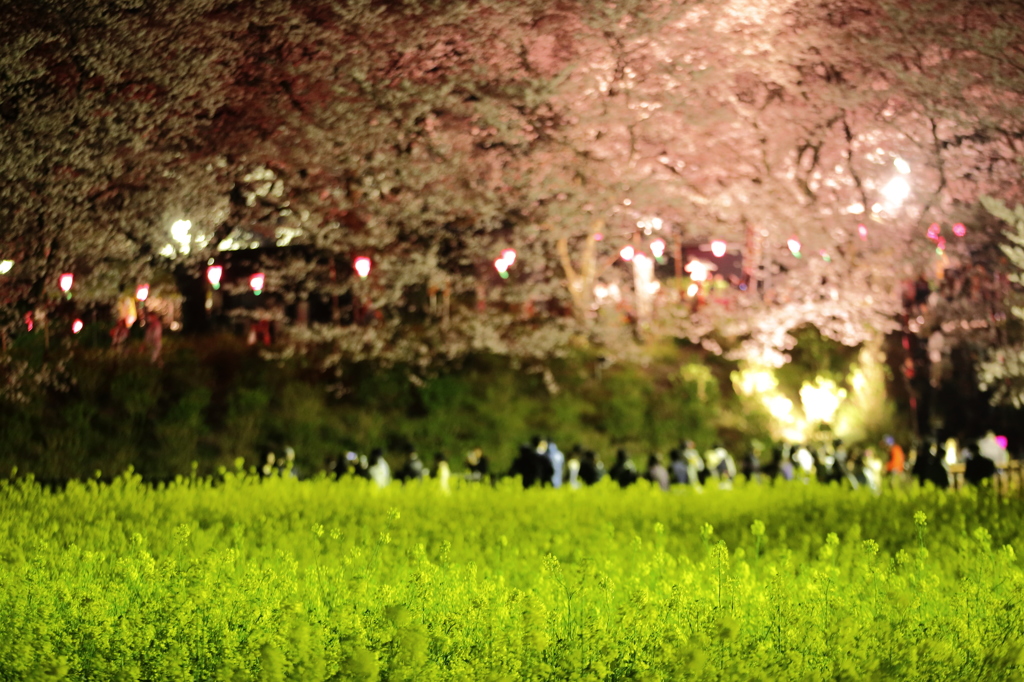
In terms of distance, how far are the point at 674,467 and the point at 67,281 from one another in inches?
378

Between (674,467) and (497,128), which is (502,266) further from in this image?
(674,467)

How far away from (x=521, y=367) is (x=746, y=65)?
12.3m

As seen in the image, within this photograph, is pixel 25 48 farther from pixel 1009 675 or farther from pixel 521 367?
pixel 521 367

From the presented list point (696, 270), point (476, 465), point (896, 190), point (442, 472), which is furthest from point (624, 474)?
point (896, 190)

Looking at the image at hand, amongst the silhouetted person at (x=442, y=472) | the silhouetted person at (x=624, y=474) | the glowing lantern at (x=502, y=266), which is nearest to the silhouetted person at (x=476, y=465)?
the silhouetted person at (x=442, y=472)

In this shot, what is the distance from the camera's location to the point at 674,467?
15.8 metres

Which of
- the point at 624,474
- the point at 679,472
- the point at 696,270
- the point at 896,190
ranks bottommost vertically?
the point at 679,472

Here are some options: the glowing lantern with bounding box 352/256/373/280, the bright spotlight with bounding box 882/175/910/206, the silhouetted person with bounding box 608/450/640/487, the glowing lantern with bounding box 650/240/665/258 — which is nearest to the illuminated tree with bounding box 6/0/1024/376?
the bright spotlight with bounding box 882/175/910/206

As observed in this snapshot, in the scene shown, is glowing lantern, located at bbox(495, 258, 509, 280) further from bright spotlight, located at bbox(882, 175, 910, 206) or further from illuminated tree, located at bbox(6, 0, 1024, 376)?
bright spotlight, located at bbox(882, 175, 910, 206)

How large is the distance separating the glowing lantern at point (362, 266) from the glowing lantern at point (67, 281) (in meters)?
2.75

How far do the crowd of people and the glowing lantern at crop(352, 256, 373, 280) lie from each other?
347 centimetres

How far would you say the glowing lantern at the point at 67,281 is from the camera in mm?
8772

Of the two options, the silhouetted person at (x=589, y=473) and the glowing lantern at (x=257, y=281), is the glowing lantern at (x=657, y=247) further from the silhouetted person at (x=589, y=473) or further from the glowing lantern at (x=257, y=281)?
the glowing lantern at (x=257, y=281)

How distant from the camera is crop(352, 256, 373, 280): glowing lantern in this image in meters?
10.6
